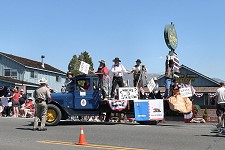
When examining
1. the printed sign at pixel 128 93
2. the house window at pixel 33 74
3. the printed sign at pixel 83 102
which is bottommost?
the printed sign at pixel 83 102

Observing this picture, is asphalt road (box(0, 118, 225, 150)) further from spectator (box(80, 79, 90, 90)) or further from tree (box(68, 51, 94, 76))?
tree (box(68, 51, 94, 76))

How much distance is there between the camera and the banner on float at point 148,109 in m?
15.0

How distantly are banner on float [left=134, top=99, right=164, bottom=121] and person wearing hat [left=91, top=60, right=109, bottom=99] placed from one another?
132cm

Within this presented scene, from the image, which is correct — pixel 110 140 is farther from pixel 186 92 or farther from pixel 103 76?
pixel 186 92

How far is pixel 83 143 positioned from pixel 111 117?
6.49 meters

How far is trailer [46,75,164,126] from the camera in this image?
14.8 metres

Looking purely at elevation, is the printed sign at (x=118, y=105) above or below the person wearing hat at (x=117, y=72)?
below

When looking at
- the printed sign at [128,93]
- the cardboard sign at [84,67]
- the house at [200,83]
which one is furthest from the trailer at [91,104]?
the house at [200,83]

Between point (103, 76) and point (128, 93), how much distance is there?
3.95 ft

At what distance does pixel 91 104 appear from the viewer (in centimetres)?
1484

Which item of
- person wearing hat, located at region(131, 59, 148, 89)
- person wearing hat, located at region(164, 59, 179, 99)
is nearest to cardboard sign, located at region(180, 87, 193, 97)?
person wearing hat, located at region(164, 59, 179, 99)

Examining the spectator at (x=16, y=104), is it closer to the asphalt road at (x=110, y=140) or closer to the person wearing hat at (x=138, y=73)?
the person wearing hat at (x=138, y=73)

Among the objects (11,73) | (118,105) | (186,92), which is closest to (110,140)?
(118,105)

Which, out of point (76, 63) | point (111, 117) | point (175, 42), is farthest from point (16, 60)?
point (111, 117)
